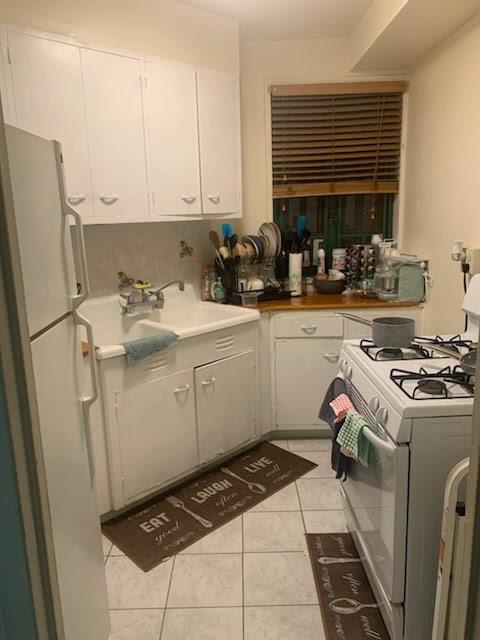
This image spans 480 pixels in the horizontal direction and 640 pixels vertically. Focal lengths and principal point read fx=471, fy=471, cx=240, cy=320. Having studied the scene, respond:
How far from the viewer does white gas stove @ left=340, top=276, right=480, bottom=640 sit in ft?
4.50

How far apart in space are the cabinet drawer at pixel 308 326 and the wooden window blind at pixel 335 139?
934mm

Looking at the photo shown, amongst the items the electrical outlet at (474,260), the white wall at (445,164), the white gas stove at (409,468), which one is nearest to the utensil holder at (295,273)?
the white wall at (445,164)

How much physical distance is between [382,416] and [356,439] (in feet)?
0.47

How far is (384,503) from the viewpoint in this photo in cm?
153

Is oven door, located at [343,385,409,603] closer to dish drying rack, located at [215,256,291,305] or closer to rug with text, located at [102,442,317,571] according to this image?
rug with text, located at [102,442,317,571]

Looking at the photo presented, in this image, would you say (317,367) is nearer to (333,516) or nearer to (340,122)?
(333,516)

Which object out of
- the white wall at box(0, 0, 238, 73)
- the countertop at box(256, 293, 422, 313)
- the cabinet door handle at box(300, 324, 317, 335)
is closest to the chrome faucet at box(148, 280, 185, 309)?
the countertop at box(256, 293, 422, 313)

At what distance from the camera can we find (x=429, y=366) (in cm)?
169

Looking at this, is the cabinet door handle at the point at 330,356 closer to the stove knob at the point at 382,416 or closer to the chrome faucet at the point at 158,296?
the chrome faucet at the point at 158,296

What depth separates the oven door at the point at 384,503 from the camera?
4.62 ft

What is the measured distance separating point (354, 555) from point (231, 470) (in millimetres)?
918

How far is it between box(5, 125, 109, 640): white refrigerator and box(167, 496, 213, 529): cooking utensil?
0.79 m

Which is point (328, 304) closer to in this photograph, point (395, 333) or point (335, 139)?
point (395, 333)

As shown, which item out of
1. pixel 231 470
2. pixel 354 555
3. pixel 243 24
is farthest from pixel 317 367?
pixel 243 24
